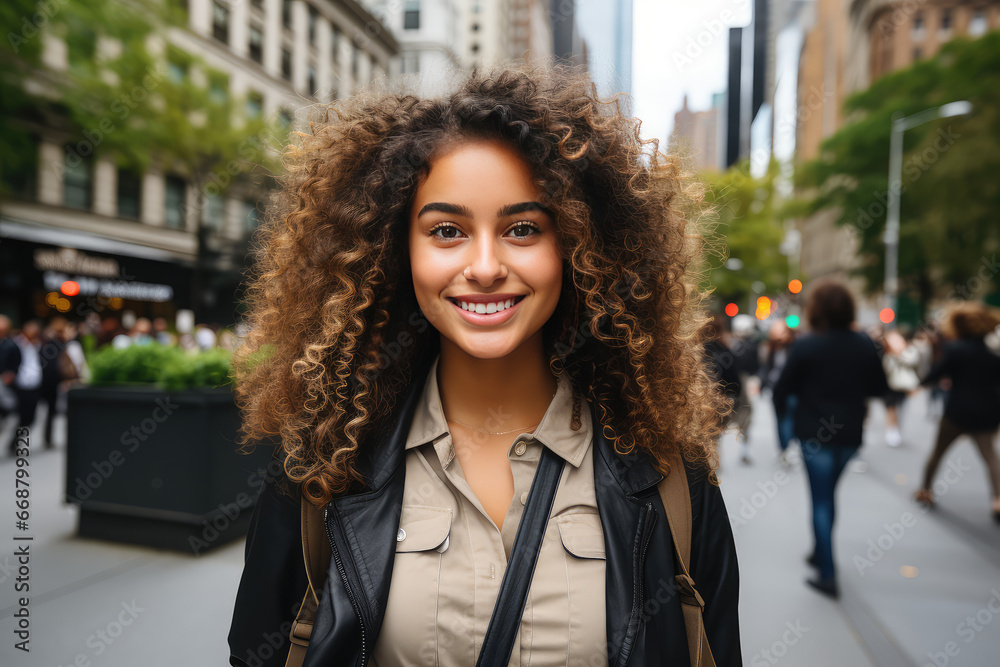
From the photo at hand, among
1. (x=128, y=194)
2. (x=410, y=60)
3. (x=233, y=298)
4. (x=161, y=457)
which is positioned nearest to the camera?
(x=161, y=457)

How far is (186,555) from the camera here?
512 centimetres

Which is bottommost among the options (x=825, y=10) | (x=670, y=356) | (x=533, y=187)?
(x=670, y=356)

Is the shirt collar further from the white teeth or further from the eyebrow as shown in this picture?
the eyebrow

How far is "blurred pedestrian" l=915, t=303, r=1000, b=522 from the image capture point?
6.25m

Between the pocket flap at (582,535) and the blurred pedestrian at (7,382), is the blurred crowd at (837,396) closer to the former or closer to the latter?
the pocket flap at (582,535)

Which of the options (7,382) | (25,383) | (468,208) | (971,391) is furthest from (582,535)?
(7,382)

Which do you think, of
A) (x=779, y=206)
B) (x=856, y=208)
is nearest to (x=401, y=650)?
(x=856, y=208)

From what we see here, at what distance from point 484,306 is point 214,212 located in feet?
88.3

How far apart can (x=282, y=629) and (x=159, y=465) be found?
4.34 metres

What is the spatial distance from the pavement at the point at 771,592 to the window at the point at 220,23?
21.8 metres

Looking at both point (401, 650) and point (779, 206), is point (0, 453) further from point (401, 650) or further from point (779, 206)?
point (779, 206)

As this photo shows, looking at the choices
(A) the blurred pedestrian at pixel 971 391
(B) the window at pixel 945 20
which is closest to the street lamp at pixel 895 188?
(A) the blurred pedestrian at pixel 971 391

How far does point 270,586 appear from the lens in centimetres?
156

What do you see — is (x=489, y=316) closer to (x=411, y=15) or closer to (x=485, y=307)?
(x=485, y=307)
